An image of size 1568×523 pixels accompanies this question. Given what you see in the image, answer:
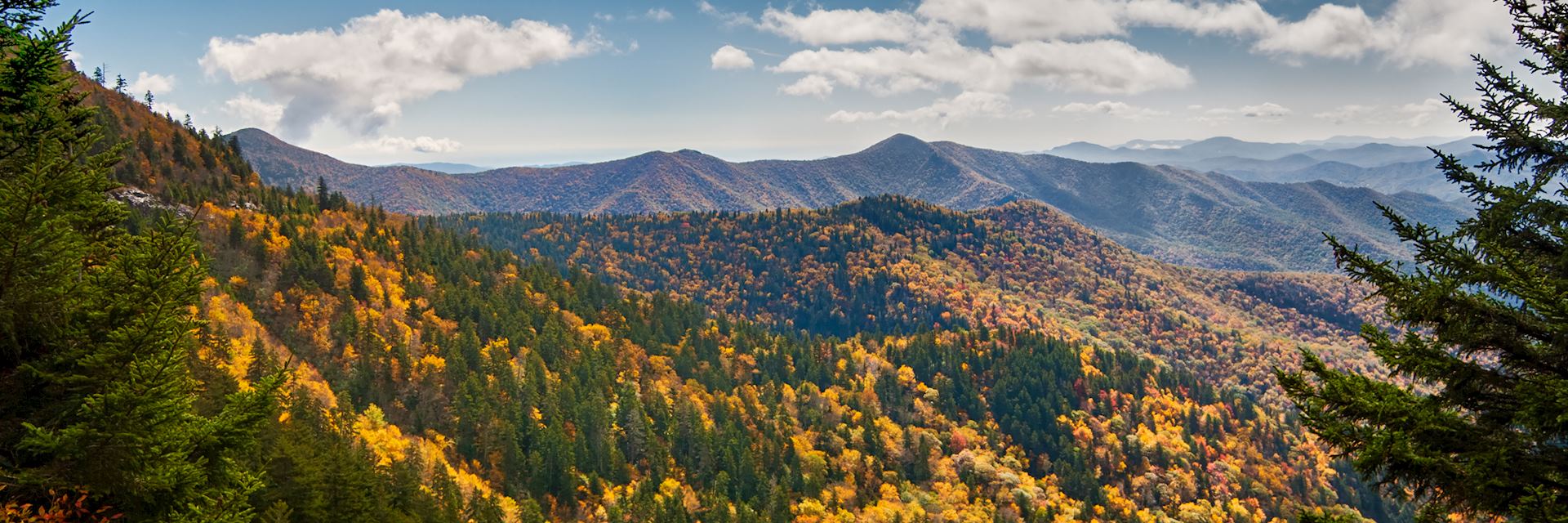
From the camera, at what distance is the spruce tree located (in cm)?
1267

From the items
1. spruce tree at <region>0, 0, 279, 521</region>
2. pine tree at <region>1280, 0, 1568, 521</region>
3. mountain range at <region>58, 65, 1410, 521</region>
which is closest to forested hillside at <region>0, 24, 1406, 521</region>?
mountain range at <region>58, 65, 1410, 521</region>

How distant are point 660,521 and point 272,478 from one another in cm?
6763

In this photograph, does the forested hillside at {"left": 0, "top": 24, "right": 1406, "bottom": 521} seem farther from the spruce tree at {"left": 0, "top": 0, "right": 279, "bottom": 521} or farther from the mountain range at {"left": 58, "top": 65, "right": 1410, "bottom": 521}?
the spruce tree at {"left": 0, "top": 0, "right": 279, "bottom": 521}

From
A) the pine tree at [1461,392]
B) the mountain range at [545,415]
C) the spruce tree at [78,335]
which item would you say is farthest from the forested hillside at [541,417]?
the pine tree at [1461,392]

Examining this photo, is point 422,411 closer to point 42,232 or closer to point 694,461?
point 694,461

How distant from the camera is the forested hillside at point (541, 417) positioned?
283ft

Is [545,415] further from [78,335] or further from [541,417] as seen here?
[78,335]

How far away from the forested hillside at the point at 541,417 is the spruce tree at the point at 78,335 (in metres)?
24.1

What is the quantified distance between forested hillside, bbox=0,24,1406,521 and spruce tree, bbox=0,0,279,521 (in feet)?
78.9

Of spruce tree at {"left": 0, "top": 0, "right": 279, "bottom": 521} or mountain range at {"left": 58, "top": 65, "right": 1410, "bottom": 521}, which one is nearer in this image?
spruce tree at {"left": 0, "top": 0, "right": 279, "bottom": 521}

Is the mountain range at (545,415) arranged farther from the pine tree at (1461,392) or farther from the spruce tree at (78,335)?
the pine tree at (1461,392)

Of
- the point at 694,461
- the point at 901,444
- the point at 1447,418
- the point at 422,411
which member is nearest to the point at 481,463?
the point at 422,411

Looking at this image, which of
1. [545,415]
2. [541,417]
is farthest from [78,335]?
[545,415]

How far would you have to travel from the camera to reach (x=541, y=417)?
122938 mm
